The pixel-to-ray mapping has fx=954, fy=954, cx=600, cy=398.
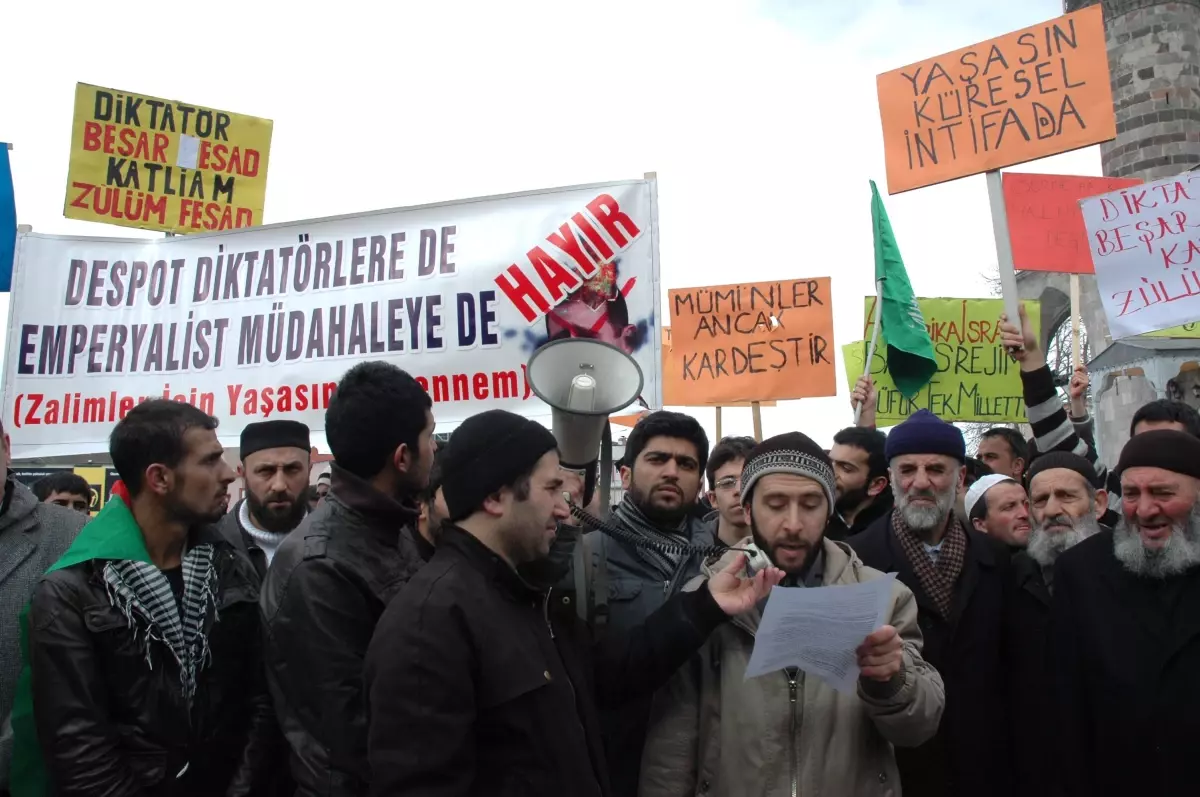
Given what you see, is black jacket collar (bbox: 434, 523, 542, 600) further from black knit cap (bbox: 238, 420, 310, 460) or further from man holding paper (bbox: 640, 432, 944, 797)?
black knit cap (bbox: 238, 420, 310, 460)

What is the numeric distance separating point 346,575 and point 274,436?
2.11 meters

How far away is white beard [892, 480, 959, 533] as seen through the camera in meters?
3.31

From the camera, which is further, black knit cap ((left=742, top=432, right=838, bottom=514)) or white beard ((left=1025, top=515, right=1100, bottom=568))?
white beard ((left=1025, top=515, right=1100, bottom=568))

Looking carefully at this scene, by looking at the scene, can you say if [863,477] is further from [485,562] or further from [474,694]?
[474,694]

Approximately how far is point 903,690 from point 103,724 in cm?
195

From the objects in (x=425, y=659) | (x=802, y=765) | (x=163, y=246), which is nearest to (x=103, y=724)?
(x=425, y=659)

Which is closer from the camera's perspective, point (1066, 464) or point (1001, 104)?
point (1066, 464)

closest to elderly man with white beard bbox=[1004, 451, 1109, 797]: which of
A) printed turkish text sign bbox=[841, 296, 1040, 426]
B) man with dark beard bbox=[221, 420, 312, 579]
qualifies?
man with dark beard bbox=[221, 420, 312, 579]

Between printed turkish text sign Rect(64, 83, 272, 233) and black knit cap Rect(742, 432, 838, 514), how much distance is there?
4277mm

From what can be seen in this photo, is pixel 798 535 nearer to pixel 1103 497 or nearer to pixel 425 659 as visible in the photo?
pixel 425 659

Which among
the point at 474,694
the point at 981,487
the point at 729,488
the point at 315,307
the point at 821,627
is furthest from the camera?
the point at 315,307

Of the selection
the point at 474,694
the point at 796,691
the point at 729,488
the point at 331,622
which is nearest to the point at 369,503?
the point at 331,622

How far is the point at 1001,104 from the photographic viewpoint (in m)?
5.12

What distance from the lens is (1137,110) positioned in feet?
42.8
